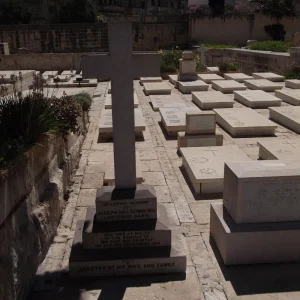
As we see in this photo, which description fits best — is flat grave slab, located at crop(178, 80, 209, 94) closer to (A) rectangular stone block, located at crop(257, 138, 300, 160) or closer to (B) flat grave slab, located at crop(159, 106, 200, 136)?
(B) flat grave slab, located at crop(159, 106, 200, 136)

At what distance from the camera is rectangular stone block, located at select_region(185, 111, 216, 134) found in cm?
739

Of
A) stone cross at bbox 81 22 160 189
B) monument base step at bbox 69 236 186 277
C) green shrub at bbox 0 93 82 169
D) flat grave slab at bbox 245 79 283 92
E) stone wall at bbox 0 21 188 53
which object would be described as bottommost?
monument base step at bbox 69 236 186 277

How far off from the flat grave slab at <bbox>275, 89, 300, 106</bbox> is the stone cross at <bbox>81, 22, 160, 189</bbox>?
8.23 metres

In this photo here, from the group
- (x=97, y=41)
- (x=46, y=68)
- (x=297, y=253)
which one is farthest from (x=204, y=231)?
(x=97, y=41)

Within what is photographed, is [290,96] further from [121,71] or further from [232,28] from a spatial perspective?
[232,28]

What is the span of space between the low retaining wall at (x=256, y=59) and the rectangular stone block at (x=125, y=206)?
13147mm

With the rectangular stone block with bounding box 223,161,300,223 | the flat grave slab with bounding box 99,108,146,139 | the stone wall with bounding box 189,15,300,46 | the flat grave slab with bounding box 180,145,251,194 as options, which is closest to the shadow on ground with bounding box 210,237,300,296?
the rectangular stone block with bounding box 223,161,300,223

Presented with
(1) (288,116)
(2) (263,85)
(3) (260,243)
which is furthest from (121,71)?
(2) (263,85)

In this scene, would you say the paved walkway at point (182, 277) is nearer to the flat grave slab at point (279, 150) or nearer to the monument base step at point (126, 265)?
the monument base step at point (126, 265)

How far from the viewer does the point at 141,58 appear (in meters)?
3.46

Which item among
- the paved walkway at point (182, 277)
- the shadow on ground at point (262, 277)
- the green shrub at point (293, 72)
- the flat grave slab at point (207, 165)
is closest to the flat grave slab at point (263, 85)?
the green shrub at point (293, 72)

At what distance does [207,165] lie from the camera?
5758mm

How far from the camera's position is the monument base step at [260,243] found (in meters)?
3.62

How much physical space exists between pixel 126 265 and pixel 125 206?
1.75 feet
